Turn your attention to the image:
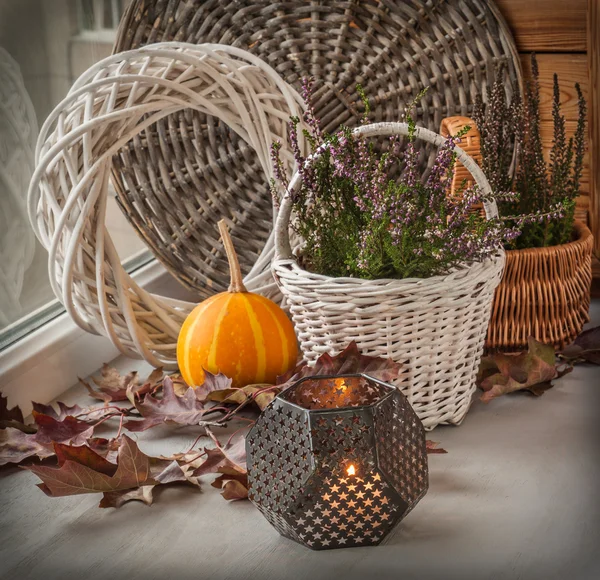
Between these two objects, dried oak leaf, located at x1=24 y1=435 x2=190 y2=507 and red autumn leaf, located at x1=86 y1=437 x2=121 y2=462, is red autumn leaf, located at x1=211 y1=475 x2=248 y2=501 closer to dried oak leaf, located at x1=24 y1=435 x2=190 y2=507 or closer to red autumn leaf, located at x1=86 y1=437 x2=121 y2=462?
dried oak leaf, located at x1=24 y1=435 x2=190 y2=507

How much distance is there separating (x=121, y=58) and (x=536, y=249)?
65 cm

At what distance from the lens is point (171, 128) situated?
4.67 ft

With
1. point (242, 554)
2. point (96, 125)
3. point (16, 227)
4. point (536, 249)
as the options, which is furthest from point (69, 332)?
point (536, 249)

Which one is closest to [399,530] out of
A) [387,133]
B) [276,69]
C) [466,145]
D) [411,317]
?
[411,317]

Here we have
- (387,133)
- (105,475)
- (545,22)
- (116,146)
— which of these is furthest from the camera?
(545,22)

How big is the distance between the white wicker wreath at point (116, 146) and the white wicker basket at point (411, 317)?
0.88 ft

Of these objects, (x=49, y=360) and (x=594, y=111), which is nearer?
(x=49, y=360)

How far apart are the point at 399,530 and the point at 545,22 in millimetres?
942

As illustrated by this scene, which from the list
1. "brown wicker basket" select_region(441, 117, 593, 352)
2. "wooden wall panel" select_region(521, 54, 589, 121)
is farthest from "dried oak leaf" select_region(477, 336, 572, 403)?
"wooden wall panel" select_region(521, 54, 589, 121)

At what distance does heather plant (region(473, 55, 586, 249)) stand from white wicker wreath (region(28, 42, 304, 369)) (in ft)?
0.98

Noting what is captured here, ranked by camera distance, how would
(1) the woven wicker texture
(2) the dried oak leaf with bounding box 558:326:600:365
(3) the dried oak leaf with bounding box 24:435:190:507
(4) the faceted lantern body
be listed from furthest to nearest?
1. (1) the woven wicker texture
2. (2) the dried oak leaf with bounding box 558:326:600:365
3. (3) the dried oak leaf with bounding box 24:435:190:507
4. (4) the faceted lantern body

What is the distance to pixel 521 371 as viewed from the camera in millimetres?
1089

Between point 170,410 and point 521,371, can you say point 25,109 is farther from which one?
point 521,371

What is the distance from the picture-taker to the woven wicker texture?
1.29m
